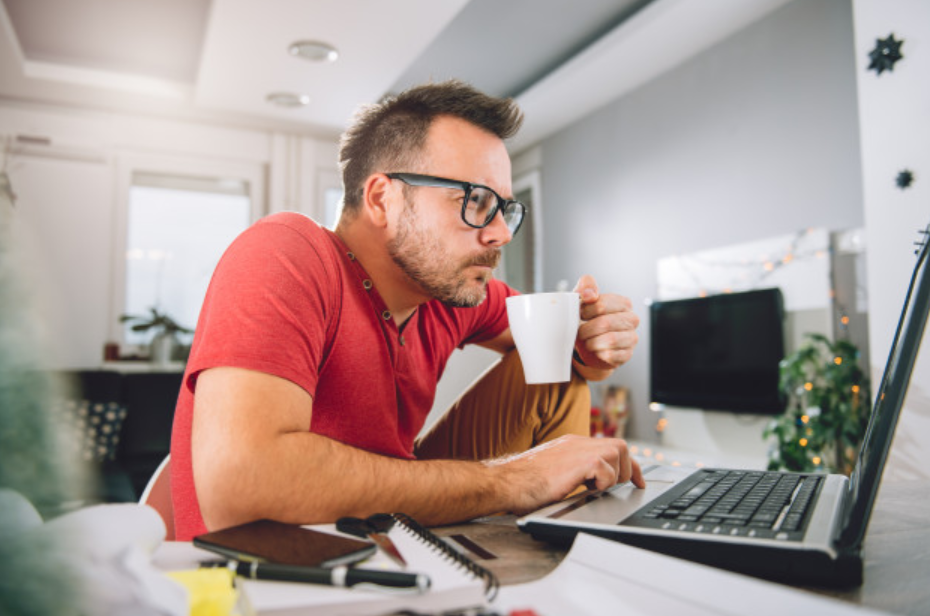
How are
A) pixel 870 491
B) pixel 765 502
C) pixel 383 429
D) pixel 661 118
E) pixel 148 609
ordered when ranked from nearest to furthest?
pixel 148 609, pixel 870 491, pixel 765 502, pixel 383 429, pixel 661 118

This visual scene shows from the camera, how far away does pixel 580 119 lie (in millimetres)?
5160

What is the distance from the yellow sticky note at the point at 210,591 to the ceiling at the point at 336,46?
3540mm

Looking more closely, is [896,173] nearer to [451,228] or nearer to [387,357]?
[451,228]

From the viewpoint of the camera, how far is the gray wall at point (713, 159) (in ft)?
10.5

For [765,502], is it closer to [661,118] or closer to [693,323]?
[693,323]

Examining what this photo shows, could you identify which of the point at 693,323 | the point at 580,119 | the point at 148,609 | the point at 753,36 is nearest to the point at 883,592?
the point at 148,609

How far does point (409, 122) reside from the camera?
4.19 ft

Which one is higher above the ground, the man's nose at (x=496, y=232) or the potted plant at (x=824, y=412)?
the man's nose at (x=496, y=232)

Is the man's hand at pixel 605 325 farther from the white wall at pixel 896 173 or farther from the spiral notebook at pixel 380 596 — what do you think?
the white wall at pixel 896 173

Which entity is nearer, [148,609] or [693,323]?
[148,609]

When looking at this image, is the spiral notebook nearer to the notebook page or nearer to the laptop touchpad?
the notebook page

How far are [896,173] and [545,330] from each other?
2.50 m

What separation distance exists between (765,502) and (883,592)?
0.17 m

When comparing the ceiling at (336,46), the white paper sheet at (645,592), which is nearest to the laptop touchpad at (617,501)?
the white paper sheet at (645,592)
